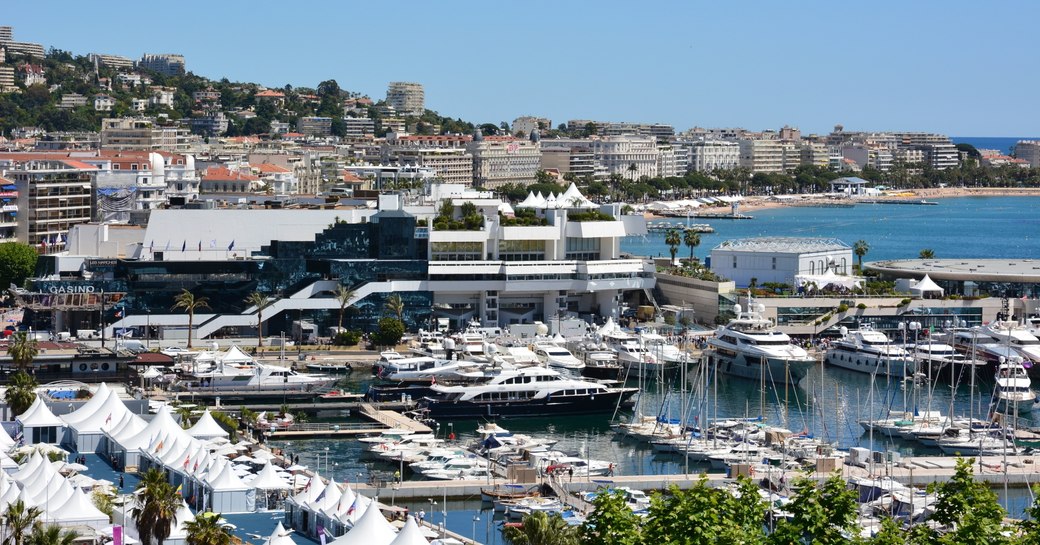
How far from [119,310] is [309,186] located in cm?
6251

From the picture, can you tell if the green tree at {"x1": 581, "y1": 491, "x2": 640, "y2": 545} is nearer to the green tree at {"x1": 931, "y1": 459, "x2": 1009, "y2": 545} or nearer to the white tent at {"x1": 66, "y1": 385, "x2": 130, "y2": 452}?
the green tree at {"x1": 931, "y1": 459, "x2": 1009, "y2": 545}

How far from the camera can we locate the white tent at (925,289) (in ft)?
223

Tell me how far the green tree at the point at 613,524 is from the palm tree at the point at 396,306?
37.4 m

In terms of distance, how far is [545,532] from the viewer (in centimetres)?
2902

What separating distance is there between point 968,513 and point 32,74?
173m

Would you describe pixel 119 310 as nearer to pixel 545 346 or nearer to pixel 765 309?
pixel 545 346

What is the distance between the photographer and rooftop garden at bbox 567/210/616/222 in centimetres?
6719

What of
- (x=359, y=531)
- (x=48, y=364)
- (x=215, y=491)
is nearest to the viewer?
(x=359, y=531)

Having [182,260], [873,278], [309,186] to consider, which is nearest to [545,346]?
[182,260]

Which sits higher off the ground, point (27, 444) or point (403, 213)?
point (403, 213)

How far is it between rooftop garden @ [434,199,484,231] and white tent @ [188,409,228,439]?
77.2 feet

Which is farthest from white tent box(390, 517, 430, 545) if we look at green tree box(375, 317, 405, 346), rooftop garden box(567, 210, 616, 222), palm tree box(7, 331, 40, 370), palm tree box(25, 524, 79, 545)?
rooftop garden box(567, 210, 616, 222)

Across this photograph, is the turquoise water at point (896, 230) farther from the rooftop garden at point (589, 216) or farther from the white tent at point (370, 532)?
the white tent at point (370, 532)

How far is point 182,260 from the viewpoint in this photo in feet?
210
